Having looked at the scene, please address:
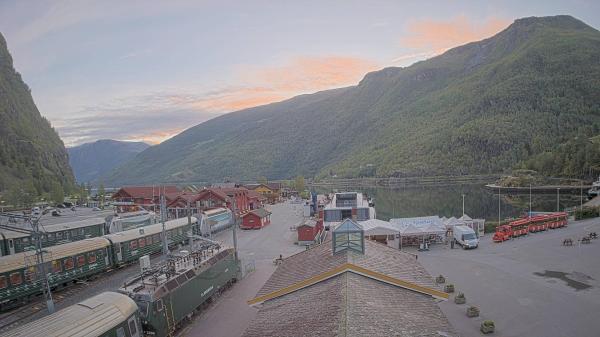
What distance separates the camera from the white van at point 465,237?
28520 millimetres

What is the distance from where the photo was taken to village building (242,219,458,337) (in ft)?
27.9

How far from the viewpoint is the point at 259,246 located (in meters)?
34.1

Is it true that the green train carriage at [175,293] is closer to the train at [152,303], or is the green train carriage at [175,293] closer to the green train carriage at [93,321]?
the train at [152,303]

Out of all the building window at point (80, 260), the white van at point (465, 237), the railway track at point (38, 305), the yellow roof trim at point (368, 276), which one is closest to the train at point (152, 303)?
the yellow roof trim at point (368, 276)

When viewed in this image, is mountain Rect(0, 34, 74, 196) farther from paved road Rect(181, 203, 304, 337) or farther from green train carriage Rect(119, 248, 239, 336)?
green train carriage Rect(119, 248, 239, 336)

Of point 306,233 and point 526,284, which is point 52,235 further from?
point 526,284

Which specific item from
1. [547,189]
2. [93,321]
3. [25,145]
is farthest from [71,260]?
[25,145]

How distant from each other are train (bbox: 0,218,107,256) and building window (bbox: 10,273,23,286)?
636 centimetres

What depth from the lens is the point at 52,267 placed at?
68.3 feet

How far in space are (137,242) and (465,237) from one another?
2476cm

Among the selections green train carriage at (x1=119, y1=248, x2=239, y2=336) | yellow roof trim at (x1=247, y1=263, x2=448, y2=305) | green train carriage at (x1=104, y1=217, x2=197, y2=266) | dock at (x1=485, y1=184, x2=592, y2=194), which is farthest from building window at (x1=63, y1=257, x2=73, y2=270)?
dock at (x1=485, y1=184, x2=592, y2=194)

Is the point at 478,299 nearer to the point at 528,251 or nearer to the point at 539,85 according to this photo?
the point at 528,251

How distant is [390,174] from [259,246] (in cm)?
12196

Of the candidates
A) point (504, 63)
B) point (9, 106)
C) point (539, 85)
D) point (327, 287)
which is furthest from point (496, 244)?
point (504, 63)
